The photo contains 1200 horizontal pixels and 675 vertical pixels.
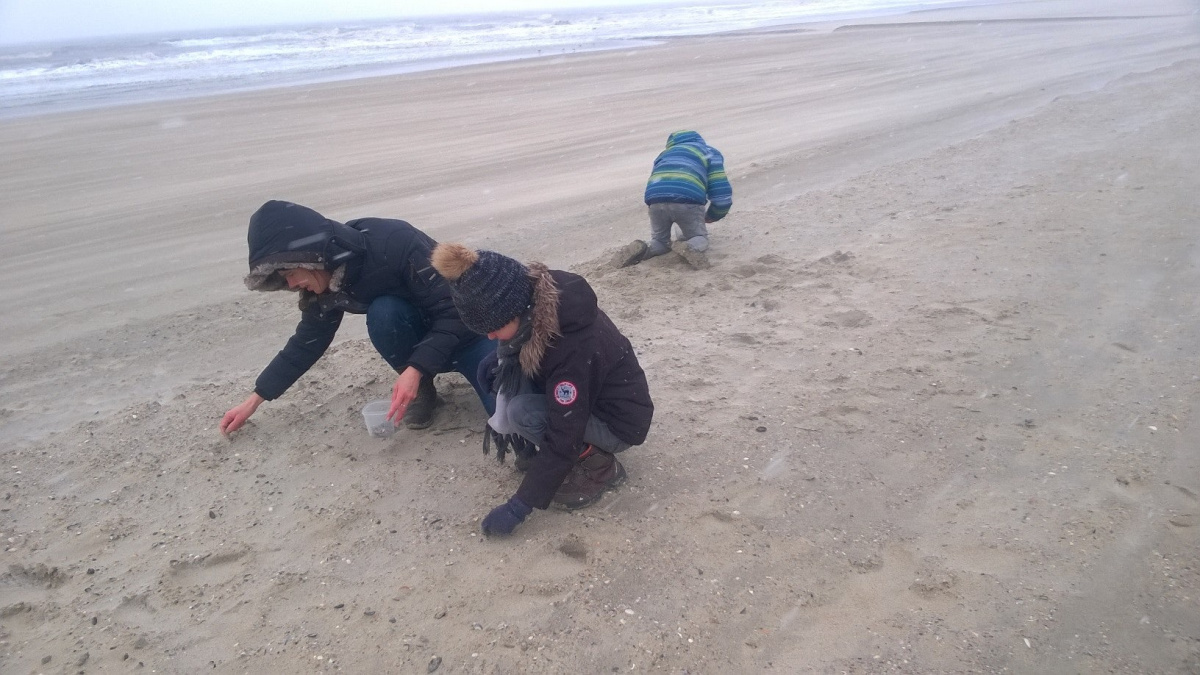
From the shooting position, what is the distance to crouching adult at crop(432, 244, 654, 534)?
2764 millimetres

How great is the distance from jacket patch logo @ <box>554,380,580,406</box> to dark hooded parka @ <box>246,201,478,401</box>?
84 centimetres

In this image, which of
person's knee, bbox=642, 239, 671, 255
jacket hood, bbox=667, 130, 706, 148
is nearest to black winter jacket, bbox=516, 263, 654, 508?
person's knee, bbox=642, 239, 671, 255

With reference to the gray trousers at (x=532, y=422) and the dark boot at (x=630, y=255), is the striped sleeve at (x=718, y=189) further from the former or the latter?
the gray trousers at (x=532, y=422)

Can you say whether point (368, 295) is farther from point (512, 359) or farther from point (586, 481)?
point (586, 481)

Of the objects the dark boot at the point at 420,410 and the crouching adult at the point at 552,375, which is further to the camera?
the dark boot at the point at 420,410

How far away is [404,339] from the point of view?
373 cm

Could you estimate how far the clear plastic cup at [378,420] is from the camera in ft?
12.9

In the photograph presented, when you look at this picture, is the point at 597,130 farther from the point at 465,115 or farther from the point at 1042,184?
the point at 1042,184

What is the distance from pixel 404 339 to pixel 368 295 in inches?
10.1

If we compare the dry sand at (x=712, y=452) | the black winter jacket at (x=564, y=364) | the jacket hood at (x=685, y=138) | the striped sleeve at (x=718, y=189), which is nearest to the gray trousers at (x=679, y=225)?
the striped sleeve at (x=718, y=189)

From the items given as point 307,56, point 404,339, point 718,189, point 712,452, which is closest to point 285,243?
point 404,339

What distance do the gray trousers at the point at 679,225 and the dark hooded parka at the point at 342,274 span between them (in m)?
2.53

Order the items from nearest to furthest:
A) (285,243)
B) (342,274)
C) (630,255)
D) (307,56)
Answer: (285,243) → (342,274) → (630,255) → (307,56)

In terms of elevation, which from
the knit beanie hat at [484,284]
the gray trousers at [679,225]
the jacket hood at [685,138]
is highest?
the knit beanie hat at [484,284]
